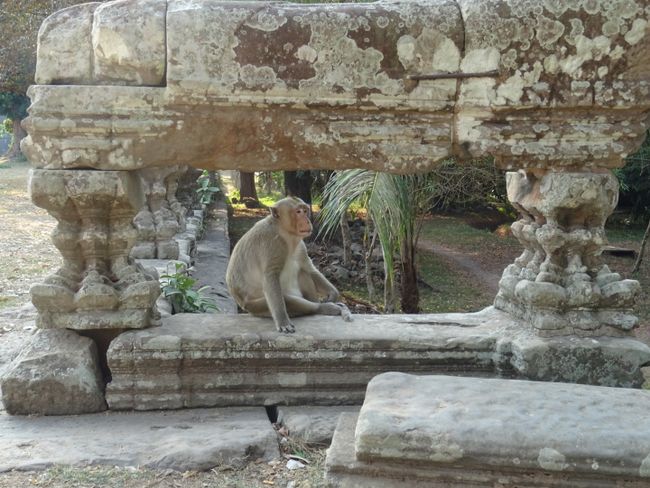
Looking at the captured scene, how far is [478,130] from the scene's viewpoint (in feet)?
14.2

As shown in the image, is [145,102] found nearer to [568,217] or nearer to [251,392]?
[251,392]

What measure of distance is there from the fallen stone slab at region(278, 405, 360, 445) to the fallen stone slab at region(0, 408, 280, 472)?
0.47 ft

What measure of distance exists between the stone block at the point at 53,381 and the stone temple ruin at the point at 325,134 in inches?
1.8

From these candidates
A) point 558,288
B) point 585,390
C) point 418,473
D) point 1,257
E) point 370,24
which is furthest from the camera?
point 1,257

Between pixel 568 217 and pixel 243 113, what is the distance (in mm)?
2123

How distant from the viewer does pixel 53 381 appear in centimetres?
418

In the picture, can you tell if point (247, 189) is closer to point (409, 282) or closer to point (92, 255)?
point (409, 282)

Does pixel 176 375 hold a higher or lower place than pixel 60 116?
lower

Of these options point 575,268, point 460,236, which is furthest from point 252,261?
point 460,236

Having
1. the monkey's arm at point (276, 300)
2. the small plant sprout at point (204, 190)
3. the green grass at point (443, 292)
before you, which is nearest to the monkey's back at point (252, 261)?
the monkey's arm at point (276, 300)

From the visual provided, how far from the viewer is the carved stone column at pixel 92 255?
13.8 feet

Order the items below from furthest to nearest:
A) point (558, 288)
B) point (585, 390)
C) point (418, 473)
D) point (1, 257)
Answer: point (1, 257), point (558, 288), point (585, 390), point (418, 473)

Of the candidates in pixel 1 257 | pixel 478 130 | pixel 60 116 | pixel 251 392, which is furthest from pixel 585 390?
pixel 1 257

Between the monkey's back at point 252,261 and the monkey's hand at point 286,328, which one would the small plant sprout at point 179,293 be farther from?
the monkey's hand at point 286,328
